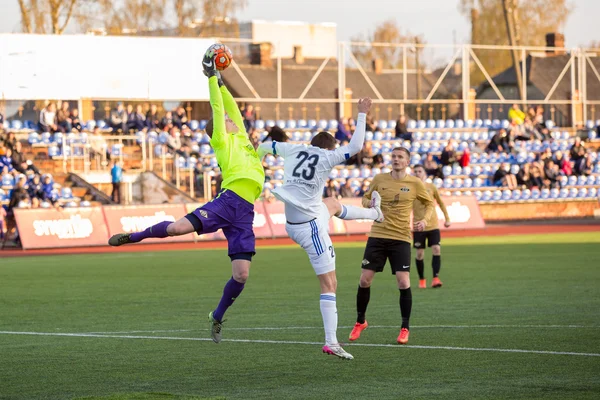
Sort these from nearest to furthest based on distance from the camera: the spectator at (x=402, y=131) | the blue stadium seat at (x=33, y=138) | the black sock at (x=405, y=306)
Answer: the black sock at (x=405, y=306)
the blue stadium seat at (x=33, y=138)
the spectator at (x=402, y=131)

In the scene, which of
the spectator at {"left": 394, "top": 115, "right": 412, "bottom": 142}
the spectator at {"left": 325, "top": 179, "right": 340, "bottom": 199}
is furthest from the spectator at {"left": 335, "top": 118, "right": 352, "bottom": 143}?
the spectator at {"left": 394, "top": 115, "right": 412, "bottom": 142}

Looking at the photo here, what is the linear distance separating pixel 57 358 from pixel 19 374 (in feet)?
3.15

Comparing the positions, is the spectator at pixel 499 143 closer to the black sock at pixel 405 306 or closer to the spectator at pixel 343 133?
the spectator at pixel 343 133

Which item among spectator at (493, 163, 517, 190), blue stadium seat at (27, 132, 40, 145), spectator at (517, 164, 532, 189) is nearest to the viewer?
blue stadium seat at (27, 132, 40, 145)

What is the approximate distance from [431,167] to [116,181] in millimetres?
12581

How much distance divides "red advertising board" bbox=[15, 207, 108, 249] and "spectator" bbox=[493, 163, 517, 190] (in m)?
18.8

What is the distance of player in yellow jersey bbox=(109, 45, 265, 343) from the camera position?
34.7ft

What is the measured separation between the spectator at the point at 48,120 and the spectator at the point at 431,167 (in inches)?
529

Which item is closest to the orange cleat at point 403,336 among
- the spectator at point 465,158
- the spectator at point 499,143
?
the spectator at point 465,158

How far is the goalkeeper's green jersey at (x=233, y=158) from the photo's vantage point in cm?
1062

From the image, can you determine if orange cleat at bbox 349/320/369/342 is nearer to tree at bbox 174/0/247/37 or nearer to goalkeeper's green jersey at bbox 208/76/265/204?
goalkeeper's green jersey at bbox 208/76/265/204

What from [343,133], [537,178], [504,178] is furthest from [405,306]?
[537,178]

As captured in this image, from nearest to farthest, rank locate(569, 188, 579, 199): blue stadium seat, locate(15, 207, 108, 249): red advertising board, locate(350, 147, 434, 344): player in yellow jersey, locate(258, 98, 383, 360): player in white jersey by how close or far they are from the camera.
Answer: locate(258, 98, 383, 360): player in white jersey → locate(350, 147, 434, 344): player in yellow jersey → locate(15, 207, 108, 249): red advertising board → locate(569, 188, 579, 199): blue stadium seat

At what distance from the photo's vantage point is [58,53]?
130 feet
